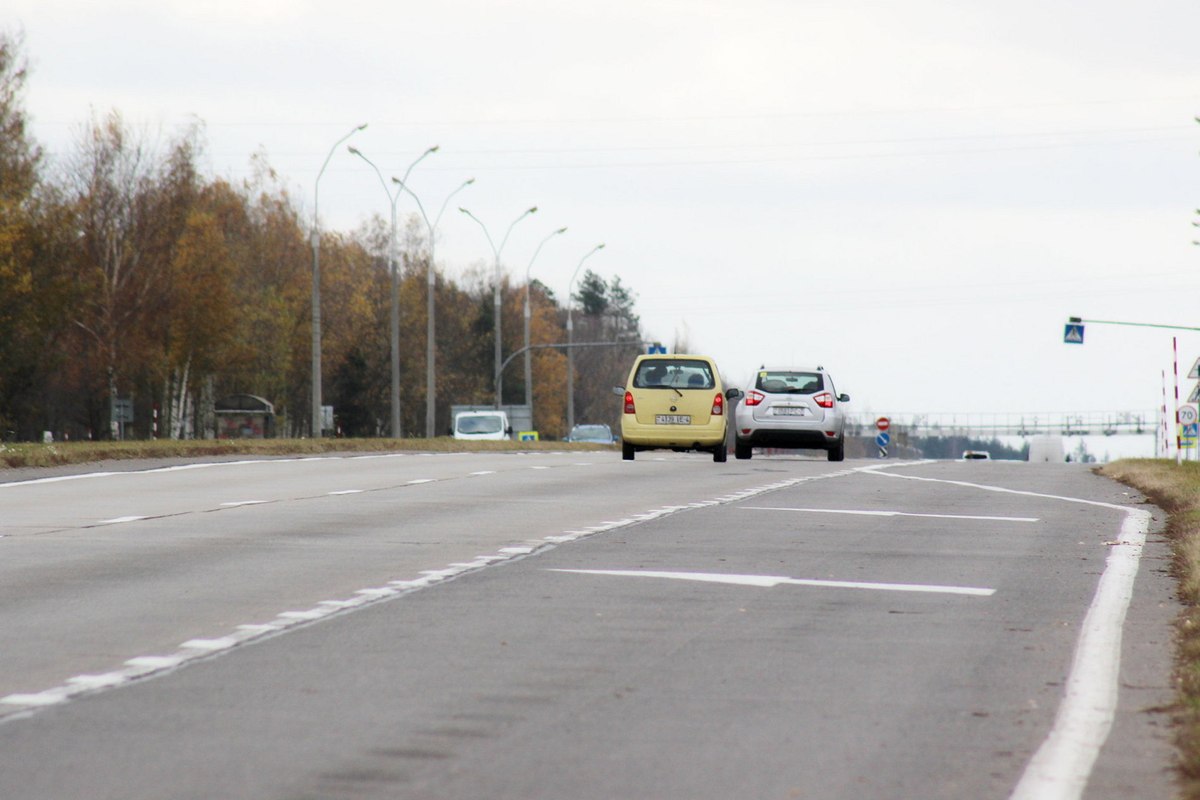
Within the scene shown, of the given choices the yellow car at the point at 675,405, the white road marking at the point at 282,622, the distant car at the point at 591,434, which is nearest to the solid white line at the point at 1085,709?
the white road marking at the point at 282,622

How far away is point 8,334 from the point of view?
67062 mm

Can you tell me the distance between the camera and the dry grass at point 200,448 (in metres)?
29.9

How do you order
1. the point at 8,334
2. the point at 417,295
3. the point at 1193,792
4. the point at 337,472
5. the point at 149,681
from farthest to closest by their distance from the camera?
the point at 417,295 < the point at 8,334 < the point at 337,472 < the point at 149,681 < the point at 1193,792

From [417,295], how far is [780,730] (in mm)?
103293

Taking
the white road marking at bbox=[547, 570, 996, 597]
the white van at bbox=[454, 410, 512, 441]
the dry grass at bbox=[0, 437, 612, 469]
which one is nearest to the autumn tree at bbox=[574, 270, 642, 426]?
the white van at bbox=[454, 410, 512, 441]

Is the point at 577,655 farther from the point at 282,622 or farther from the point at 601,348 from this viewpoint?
the point at 601,348

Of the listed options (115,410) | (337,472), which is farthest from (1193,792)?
(115,410)

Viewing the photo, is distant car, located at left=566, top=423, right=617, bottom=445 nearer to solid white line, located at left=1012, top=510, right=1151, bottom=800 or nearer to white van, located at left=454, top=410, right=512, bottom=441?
white van, located at left=454, top=410, right=512, bottom=441

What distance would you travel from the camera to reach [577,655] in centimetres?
898

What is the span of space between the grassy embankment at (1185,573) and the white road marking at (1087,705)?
10.9 inches

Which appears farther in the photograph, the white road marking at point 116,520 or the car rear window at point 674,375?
the car rear window at point 674,375

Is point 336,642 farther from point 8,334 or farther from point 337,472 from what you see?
point 8,334

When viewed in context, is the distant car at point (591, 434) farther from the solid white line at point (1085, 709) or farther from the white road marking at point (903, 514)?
the solid white line at point (1085, 709)

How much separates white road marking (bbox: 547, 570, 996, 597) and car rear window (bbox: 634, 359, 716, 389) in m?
21.2
